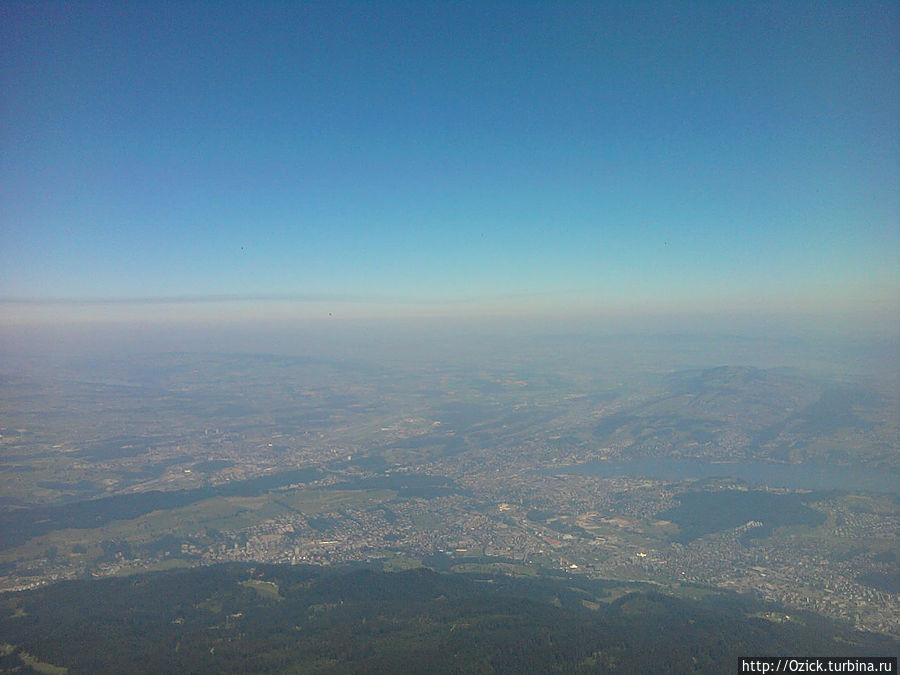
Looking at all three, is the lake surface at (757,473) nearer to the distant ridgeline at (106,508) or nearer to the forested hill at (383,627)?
the forested hill at (383,627)

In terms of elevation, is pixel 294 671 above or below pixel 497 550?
above

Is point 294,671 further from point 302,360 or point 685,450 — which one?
point 302,360

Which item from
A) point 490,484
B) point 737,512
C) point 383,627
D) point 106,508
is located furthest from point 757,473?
point 106,508

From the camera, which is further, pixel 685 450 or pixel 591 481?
pixel 685 450

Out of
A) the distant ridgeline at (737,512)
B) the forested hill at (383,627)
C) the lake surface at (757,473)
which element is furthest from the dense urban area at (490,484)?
the forested hill at (383,627)

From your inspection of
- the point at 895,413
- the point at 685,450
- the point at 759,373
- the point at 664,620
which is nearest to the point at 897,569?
the point at 664,620

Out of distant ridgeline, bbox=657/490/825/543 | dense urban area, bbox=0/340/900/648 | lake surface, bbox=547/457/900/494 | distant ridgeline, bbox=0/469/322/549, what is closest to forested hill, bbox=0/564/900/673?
dense urban area, bbox=0/340/900/648
